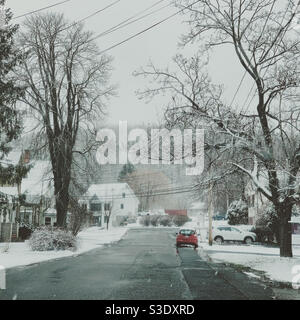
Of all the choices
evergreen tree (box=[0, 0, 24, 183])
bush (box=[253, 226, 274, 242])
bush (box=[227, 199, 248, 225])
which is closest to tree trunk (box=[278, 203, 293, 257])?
evergreen tree (box=[0, 0, 24, 183])

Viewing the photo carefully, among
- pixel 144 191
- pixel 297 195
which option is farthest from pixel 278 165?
pixel 144 191

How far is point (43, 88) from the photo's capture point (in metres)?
32.6

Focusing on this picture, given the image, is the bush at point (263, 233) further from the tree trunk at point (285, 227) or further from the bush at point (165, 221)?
the bush at point (165, 221)

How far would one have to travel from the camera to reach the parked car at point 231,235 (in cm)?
3884

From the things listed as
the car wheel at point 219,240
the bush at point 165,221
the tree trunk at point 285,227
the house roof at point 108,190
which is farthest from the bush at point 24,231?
the house roof at point 108,190

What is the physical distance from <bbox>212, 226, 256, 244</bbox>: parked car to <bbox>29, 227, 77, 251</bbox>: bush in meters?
15.9

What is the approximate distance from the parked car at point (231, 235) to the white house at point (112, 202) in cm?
4844

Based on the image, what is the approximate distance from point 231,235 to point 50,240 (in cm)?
1768

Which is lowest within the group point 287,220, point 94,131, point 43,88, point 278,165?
point 287,220

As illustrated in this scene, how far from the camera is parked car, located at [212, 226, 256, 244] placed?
127 ft

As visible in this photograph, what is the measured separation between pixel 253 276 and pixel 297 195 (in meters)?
4.35

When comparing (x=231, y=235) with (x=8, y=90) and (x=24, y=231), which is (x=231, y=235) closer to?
(x=24, y=231)

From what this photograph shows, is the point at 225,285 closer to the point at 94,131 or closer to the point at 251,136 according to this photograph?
the point at 251,136

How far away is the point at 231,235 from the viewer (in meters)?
39.5
